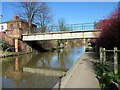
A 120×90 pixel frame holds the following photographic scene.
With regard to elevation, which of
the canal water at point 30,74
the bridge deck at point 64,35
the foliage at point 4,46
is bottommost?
the canal water at point 30,74

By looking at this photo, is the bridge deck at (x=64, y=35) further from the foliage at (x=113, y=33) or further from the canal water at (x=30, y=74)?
the foliage at (x=113, y=33)

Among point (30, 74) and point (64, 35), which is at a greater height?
point (64, 35)

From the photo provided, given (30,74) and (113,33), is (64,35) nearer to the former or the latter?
(113,33)

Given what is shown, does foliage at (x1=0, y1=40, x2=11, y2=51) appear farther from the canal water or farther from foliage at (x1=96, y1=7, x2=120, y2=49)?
foliage at (x1=96, y1=7, x2=120, y2=49)

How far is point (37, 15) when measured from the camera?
5725cm

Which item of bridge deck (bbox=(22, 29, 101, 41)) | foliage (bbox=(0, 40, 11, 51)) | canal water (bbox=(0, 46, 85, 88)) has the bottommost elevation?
canal water (bbox=(0, 46, 85, 88))

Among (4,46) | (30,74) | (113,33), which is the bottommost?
(30,74)

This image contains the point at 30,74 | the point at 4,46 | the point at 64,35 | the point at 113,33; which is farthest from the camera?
the point at 4,46

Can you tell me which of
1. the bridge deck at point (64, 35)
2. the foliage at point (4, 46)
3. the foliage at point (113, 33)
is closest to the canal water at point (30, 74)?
the foliage at point (113, 33)

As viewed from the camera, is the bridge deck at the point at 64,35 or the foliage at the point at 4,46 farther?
the foliage at the point at 4,46

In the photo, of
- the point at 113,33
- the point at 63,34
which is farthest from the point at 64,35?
the point at 113,33

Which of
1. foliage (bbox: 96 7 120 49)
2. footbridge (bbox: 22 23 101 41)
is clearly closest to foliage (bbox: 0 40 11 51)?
footbridge (bbox: 22 23 101 41)

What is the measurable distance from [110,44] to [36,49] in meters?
33.9

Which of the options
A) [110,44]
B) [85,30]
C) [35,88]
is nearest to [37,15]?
[85,30]
